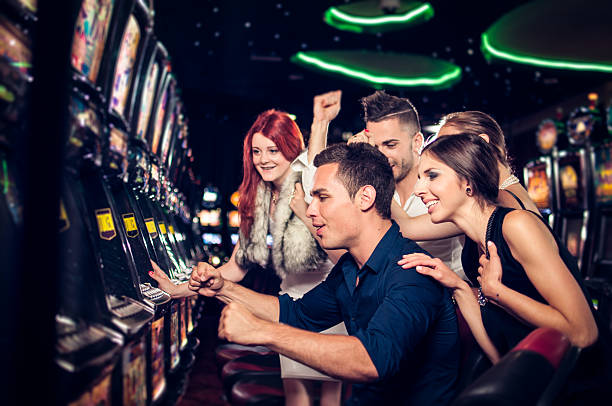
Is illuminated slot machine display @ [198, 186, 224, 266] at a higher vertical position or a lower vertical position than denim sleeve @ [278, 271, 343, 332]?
lower

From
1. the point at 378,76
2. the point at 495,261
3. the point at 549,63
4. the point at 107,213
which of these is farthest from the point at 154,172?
the point at 378,76

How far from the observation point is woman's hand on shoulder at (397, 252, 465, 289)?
4.69 ft

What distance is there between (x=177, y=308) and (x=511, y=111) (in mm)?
8654

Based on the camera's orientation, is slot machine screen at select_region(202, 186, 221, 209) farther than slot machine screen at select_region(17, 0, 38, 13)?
Yes

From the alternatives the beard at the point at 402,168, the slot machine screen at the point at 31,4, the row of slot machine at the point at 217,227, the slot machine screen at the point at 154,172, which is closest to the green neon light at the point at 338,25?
the row of slot machine at the point at 217,227

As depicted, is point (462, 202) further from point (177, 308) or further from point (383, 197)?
point (177, 308)

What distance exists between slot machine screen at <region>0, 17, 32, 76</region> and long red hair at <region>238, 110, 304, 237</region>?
132 centimetres

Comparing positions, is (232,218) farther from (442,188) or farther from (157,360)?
(157,360)

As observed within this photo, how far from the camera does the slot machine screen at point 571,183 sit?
5.46 m

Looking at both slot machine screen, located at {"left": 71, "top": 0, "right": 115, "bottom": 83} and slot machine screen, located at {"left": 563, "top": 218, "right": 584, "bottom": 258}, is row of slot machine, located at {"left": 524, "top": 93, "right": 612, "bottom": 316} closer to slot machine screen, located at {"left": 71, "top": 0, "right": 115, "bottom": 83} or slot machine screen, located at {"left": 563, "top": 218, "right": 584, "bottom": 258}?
slot machine screen, located at {"left": 563, "top": 218, "right": 584, "bottom": 258}

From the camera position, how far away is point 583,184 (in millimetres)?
5398

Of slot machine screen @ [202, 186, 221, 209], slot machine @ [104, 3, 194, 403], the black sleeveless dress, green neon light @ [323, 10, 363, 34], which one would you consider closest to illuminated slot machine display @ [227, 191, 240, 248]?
slot machine screen @ [202, 186, 221, 209]

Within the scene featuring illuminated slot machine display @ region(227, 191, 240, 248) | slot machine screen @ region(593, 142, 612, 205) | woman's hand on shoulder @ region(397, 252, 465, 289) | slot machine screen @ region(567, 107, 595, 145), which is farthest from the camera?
illuminated slot machine display @ region(227, 191, 240, 248)

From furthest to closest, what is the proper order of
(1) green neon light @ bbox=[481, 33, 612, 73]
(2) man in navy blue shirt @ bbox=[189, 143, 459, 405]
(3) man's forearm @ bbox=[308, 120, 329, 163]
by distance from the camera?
(1) green neon light @ bbox=[481, 33, 612, 73] < (3) man's forearm @ bbox=[308, 120, 329, 163] < (2) man in navy blue shirt @ bbox=[189, 143, 459, 405]
